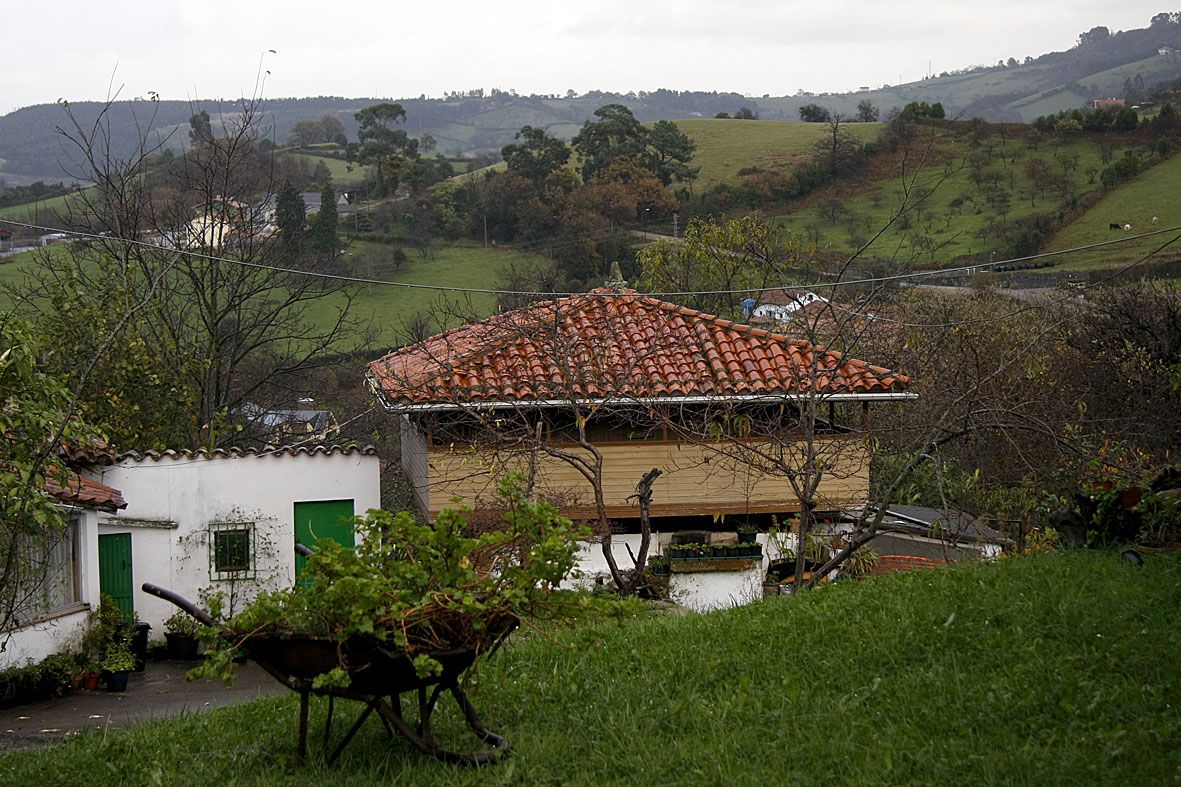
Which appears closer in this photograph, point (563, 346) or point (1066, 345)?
point (563, 346)

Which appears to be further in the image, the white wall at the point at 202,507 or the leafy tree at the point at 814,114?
the leafy tree at the point at 814,114

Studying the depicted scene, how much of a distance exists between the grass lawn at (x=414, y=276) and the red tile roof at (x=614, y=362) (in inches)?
968

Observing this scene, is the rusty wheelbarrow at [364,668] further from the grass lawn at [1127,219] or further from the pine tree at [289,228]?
the grass lawn at [1127,219]

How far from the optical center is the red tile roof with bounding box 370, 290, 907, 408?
15.1m

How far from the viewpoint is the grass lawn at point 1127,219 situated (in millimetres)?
36156

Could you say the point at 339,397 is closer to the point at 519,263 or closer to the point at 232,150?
the point at 232,150

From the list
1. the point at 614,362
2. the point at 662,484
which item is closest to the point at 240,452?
the point at 614,362

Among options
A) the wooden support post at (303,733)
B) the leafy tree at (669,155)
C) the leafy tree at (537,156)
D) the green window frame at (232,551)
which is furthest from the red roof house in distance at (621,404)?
the leafy tree at (669,155)

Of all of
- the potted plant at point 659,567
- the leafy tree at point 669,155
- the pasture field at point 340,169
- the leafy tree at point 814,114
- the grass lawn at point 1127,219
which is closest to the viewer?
the potted plant at point 659,567

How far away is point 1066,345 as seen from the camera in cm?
2525

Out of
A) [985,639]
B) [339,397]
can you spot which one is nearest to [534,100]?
[339,397]

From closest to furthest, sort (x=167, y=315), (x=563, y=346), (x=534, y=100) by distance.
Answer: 1. (x=563, y=346)
2. (x=167, y=315)
3. (x=534, y=100)

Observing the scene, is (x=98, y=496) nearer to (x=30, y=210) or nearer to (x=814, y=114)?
(x=30, y=210)

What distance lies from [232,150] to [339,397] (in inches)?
356
